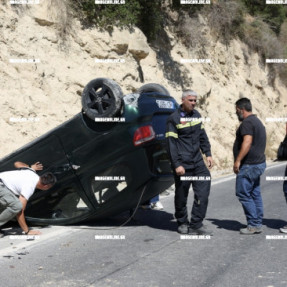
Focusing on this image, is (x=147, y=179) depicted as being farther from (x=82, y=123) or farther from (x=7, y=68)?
(x=7, y=68)

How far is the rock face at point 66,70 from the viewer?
11828 mm

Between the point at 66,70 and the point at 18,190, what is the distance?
767cm

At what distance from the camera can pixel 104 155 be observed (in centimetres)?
639

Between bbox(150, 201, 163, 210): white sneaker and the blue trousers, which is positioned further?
bbox(150, 201, 163, 210): white sneaker

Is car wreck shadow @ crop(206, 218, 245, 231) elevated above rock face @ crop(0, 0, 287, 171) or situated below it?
below

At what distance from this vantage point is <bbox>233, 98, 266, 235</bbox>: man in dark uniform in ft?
20.7

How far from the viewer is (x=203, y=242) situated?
5.97 metres

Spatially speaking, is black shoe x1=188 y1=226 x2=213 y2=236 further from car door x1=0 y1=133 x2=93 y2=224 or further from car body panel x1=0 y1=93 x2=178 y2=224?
car door x1=0 y1=133 x2=93 y2=224

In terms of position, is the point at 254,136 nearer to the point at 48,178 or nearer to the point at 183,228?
the point at 183,228

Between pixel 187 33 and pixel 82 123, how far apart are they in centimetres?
1500

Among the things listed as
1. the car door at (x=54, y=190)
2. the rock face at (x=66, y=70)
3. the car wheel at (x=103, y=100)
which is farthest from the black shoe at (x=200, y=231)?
the rock face at (x=66, y=70)

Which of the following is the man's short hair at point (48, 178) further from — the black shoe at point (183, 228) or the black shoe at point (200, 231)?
the black shoe at point (200, 231)

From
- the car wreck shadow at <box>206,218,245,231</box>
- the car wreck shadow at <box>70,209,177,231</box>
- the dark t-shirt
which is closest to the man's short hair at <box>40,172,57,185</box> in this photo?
the car wreck shadow at <box>70,209,177,231</box>

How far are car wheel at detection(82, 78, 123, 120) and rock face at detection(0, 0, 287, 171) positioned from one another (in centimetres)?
507
